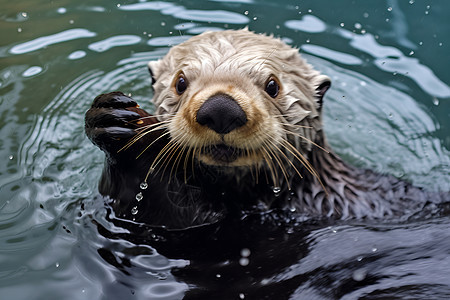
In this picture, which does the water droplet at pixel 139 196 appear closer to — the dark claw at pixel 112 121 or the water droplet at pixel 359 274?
the dark claw at pixel 112 121

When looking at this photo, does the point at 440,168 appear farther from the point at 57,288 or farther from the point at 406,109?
the point at 57,288

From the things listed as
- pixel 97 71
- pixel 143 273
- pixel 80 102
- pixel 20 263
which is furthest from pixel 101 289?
pixel 97 71

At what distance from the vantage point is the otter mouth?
2.67 m


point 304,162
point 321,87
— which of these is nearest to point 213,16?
point 321,87

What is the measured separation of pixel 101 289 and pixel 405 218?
5.93 feet

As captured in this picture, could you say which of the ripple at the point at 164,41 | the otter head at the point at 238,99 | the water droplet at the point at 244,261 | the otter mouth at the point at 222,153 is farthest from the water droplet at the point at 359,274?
the ripple at the point at 164,41

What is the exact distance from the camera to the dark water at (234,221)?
8.90 feet

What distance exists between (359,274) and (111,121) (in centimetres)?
143

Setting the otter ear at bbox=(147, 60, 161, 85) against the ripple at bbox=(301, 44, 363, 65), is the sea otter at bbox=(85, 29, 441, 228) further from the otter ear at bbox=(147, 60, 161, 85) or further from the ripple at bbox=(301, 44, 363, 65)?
the ripple at bbox=(301, 44, 363, 65)

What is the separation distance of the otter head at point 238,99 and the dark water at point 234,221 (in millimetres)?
529

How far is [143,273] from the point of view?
2.81 m

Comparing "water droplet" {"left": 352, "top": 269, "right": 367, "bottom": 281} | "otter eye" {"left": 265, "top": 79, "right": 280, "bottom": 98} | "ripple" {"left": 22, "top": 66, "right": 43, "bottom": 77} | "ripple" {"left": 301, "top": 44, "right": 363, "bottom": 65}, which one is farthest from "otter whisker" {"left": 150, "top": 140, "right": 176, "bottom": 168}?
"ripple" {"left": 301, "top": 44, "right": 363, "bottom": 65}

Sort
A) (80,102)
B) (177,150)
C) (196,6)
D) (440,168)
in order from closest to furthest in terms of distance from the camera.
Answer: (177,150)
(440,168)
(80,102)
(196,6)

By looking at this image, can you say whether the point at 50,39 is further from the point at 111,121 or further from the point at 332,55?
the point at 111,121
